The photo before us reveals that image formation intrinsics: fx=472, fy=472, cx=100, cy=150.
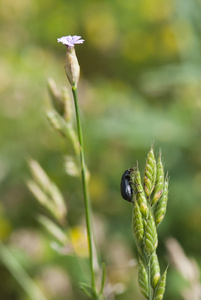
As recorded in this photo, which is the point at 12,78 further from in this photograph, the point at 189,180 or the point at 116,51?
the point at 189,180

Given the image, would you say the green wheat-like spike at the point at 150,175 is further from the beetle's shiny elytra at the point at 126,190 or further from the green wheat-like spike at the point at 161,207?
the beetle's shiny elytra at the point at 126,190

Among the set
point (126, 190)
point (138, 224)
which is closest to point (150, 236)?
point (138, 224)

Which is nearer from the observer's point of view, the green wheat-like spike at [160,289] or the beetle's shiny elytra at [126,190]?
the green wheat-like spike at [160,289]

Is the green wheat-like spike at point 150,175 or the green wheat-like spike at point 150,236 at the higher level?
the green wheat-like spike at point 150,175

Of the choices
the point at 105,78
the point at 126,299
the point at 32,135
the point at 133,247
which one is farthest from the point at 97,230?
the point at 105,78

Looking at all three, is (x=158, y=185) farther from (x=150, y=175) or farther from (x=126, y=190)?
(x=126, y=190)

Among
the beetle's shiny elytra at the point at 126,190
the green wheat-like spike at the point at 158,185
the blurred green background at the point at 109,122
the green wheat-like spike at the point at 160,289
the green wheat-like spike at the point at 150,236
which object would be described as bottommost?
the blurred green background at the point at 109,122

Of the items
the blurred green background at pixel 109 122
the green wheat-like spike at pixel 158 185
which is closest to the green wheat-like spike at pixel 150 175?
the green wheat-like spike at pixel 158 185
